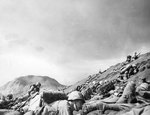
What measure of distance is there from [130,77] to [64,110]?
20.6 meters

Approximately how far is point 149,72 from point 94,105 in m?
19.5

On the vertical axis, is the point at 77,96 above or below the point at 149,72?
below

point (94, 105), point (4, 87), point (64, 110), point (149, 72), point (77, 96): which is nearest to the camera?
point (64, 110)

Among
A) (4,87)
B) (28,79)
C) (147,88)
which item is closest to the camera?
(147,88)

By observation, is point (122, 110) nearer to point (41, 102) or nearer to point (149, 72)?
point (41, 102)

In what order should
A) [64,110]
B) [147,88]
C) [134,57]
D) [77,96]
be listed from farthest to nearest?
[134,57] → [147,88] → [77,96] → [64,110]

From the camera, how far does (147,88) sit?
48.0 ft

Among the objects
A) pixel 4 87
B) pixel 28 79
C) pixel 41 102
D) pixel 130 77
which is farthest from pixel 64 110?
pixel 28 79

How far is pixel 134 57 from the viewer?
43312mm

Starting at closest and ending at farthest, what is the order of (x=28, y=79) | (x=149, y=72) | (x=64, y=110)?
(x=64, y=110) < (x=149, y=72) < (x=28, y=79)

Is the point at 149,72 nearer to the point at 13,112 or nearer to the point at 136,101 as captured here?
the point at 136,101

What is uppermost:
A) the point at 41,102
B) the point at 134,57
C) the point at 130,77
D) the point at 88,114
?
the point at 134,57

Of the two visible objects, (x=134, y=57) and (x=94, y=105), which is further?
(x=134, y=57)

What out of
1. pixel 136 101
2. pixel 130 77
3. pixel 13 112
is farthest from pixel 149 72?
pixel 13 112
